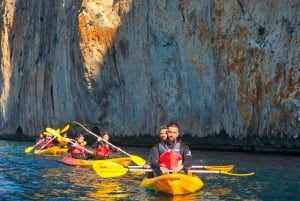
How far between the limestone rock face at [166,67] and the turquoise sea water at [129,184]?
6894 mm

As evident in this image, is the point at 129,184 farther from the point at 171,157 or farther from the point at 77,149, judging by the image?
the point at 77,149

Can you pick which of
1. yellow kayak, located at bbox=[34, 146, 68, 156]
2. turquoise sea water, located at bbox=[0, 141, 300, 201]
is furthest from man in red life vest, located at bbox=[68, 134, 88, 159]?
yellow kayak, located at bbox=[34, 146, 68, 156]

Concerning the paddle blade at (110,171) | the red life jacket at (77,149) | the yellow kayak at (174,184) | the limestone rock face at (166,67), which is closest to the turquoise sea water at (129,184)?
the yellow kayak at (174,184)

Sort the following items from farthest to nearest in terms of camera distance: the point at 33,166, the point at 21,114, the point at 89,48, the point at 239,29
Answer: the point at 21,114
the point at 89,48
the point at 239,29
the point at 33,166

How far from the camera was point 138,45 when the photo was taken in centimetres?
4369

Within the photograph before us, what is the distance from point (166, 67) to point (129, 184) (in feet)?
74.8

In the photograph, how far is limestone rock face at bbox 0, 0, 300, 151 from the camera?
101 feet

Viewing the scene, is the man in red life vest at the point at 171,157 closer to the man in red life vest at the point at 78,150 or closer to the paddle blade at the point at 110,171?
the paddle blade at the point at 110,171

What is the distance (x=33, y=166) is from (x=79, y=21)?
2300 centimetres

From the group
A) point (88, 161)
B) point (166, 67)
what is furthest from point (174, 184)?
point (166, 67)

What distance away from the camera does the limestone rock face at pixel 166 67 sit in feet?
101

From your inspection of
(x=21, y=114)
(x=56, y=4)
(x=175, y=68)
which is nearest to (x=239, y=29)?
(x=175, y=68)

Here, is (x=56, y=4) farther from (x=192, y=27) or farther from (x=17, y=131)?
(x=192, y=27)

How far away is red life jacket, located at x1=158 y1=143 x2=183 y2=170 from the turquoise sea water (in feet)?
2.84
